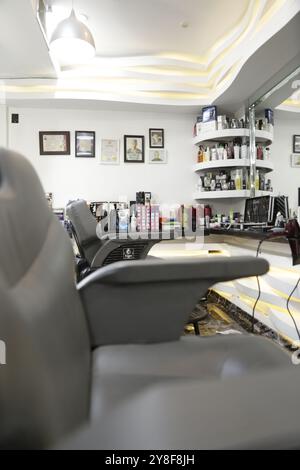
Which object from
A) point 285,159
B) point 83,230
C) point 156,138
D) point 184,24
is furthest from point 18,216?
point 156,138

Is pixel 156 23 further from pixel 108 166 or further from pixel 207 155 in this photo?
pixel 108 166

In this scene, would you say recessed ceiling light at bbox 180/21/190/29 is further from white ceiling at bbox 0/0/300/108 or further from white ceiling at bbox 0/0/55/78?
white ceiling at bbox 0/0/55/78

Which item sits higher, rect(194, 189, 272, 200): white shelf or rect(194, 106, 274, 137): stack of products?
rect(194, 106, 274, 137): stack of products

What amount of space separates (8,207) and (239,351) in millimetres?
557

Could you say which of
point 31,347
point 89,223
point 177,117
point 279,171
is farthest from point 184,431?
point 177,117

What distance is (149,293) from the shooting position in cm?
69

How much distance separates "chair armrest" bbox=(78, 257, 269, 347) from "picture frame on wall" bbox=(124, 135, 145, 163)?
12.1 feet

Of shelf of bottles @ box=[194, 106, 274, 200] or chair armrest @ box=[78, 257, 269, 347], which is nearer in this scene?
chair armrest @ box=[78, 257, 269, 347]

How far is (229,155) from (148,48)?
159 centimetres

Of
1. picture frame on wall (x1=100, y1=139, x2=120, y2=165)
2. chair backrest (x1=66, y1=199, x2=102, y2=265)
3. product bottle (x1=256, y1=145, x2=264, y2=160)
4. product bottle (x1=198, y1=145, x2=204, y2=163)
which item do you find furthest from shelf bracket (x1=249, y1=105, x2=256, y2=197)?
chair backrest (x1=66, y1=199, x2=102, y2=265)

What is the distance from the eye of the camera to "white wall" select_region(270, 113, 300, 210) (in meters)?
2.90

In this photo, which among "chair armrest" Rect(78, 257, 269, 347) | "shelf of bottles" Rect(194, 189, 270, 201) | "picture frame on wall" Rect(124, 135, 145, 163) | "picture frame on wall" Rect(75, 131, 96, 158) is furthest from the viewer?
"picture frame on wall" Rect(124, 135, 145, 163)

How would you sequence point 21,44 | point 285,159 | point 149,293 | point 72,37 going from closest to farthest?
1. point 149,293
2. point 72,37
3. point 21,44
4. point 285,159

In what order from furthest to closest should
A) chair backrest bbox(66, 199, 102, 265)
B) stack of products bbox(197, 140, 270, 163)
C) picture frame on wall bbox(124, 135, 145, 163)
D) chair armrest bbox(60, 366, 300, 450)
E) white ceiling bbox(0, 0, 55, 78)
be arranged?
picture frame on wall bbox(124, 135, 145, 163)
stack of products bbox(197, 140, 270, 163)
white ceiling bbox(0, 0, 55, 78)
chair backrest bbox(66, 199, 102, 265)
chair armrest bbox(60, 366, 300, 450)
